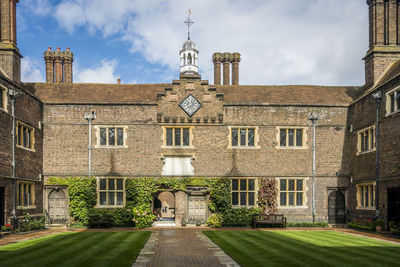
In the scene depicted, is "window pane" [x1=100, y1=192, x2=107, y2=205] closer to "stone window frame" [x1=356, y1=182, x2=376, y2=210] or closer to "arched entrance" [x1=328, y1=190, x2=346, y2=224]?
"arched entrance" [x1=328, y1=190, x2=346, y2=224]

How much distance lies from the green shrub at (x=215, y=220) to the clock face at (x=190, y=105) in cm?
597

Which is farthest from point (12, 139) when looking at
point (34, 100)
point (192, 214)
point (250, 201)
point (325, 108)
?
point (325, 108)

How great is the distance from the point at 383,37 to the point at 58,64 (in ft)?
69.7

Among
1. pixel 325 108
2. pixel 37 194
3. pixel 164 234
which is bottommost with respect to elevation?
pixel 164 234

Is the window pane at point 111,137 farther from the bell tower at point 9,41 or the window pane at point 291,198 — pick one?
the window pane at point 291,198

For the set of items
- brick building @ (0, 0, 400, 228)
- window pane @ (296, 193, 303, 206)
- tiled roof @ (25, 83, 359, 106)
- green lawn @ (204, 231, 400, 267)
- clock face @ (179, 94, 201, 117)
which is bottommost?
green lawn @ (204, 231, 400, 267)

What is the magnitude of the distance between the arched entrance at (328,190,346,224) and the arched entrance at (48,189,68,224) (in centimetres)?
1506

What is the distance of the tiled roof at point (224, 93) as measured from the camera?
23.0 m

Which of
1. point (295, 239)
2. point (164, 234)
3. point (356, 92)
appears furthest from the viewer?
point (356, 92)

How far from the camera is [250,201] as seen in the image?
22.2m

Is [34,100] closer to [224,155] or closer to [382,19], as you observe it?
[224,155]

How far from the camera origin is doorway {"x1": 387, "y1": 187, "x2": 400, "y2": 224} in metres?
17.4

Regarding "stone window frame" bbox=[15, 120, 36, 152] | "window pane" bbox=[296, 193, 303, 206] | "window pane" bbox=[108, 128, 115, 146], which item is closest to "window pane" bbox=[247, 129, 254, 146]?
"window pane" bbox=[296, 193, 303, 206]

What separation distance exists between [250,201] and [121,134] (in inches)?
330
